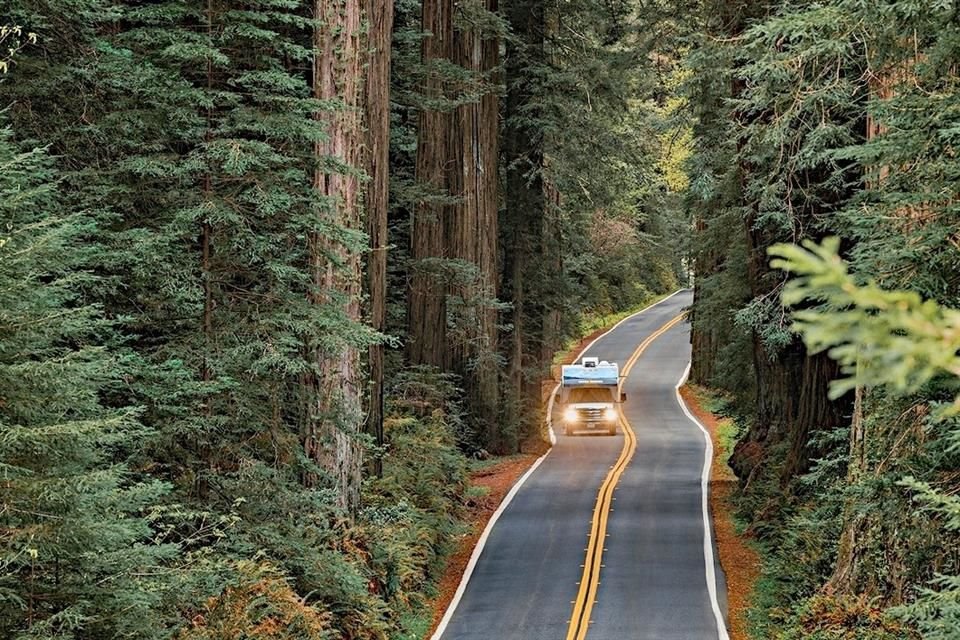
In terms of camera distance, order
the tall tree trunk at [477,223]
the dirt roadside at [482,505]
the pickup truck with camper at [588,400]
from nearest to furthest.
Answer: the dirt roadside at [482,505] → the tall tree trunk at [477,223] → the pickup truck with camper at [588,400]

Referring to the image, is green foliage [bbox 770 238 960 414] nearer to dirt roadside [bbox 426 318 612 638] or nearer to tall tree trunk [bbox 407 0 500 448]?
dirt roadside [bbox 426 318 612 638]

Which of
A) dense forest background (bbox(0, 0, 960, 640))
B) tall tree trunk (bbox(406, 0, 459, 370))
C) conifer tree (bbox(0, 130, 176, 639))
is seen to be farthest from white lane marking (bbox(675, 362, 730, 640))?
conifer tree (bbox(0, 130, 176, 639))

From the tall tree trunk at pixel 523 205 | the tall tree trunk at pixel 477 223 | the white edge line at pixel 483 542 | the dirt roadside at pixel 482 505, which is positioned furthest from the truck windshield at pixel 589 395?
the tall tree trunk at pixel 477 223

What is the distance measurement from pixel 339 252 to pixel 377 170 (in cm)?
366

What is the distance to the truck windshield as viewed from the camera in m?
43.4

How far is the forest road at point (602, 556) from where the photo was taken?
60.3 ft

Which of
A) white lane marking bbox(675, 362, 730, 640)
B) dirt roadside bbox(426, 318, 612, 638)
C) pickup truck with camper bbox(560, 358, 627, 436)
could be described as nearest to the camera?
white lane marking bbox(675, 362, 730, 640)

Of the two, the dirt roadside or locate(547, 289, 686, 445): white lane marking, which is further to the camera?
locate(547, 289, 686, 445): white lane marking

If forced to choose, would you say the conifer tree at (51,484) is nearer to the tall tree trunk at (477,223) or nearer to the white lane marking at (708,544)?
the white lane marking at (708,544)

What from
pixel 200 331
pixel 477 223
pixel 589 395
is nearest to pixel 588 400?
pixel 589 395

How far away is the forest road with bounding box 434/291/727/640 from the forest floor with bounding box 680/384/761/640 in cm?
26

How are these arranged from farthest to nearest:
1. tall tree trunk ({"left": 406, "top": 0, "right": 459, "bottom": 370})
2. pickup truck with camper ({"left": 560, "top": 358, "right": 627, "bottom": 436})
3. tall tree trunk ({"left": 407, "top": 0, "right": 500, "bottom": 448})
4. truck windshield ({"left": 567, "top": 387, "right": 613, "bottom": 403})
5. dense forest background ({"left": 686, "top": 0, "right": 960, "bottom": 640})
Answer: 1. truck windshield ({"left": 567, "top": 387, "right": 613, "bottom": 403})
2. pickup truck with camper ({"left": 560, "top": 358, "right": 627, "bottom": 436})
3. tall tree trunk ({"left": 407, "top": 0, "right": 500, "bottom": 448})
4. tall tree trunk ({"left": 406, "top": 0, "right": 459, "bottom": 370})
5. dense forest background ({"left": 686, "top": 0, "right": 960, "bottom": 640})

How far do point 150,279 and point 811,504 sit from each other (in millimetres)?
12132

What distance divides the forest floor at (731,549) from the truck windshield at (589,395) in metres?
4.63
